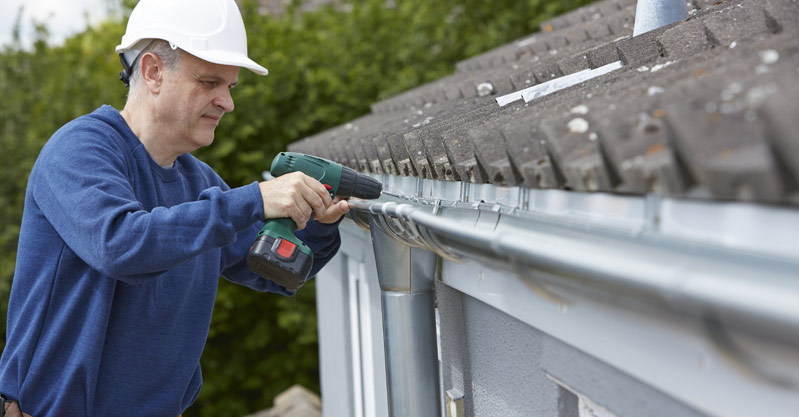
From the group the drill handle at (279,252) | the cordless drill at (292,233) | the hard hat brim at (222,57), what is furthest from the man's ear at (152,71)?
the drill handle at (279,252)

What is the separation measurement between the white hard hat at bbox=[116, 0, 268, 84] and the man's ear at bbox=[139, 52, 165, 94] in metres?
0.06

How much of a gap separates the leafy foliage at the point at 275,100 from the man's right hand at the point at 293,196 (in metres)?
5.95

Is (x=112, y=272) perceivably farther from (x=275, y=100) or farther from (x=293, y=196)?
(x=275, y=100)

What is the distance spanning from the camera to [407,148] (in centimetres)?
231

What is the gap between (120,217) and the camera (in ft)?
6.35

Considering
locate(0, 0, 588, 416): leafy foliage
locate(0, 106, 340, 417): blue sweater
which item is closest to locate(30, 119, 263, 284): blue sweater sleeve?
A: locate(0, 106, 340, 417): blue sweater

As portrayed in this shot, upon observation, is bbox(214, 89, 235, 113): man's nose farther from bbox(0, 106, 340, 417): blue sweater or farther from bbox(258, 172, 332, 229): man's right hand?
bbox(258, 172, 332, 229): man's right hand

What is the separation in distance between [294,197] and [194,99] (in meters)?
0.61

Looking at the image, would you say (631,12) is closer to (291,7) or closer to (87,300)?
(87,300)

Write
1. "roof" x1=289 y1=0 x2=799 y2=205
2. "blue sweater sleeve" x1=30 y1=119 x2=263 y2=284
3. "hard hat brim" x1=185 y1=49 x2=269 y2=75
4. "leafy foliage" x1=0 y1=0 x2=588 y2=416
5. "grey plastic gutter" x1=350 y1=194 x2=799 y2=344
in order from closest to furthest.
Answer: "grey plastic gutter" x1=350 y1=194 x2=799 y2=344 < "roof" x1=289 y1=0 x2=799 y2=205 < "blue sweater sleeve" x1=30 y1=119 x2=263 y2=284 < "hard hat brim" x1=185 y1=49 x2=269 y2=75 < "leafy foliage" x1=0 y1=0 x2=588 y2=416

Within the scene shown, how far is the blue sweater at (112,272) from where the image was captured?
194 centimetres

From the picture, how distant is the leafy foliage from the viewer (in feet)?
26.8

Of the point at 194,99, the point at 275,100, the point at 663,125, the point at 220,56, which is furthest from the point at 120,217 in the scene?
the point at 275,100

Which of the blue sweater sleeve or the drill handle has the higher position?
the blue sweater sleeve
